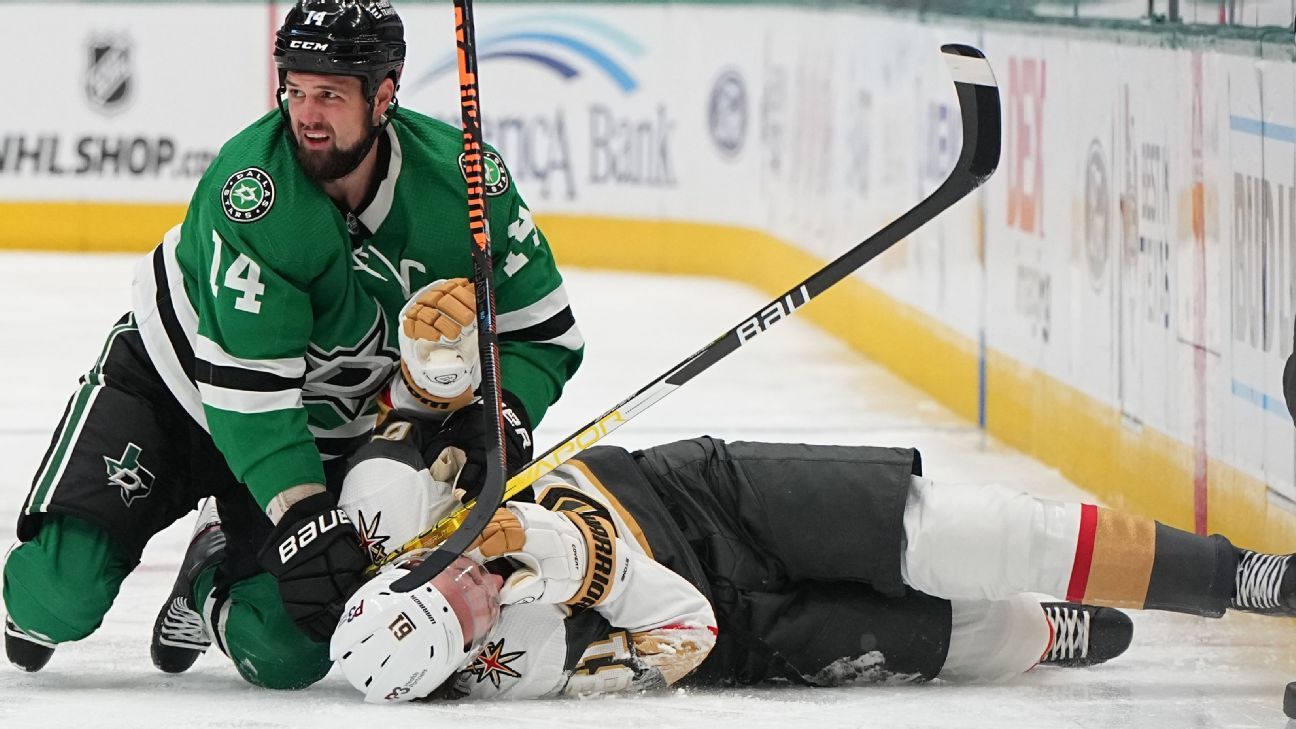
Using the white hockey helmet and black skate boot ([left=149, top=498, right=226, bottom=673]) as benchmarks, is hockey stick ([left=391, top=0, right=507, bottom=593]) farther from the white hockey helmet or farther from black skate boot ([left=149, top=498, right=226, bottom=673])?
black skate boot ([left=149, top=498, right=226, bottom=673])

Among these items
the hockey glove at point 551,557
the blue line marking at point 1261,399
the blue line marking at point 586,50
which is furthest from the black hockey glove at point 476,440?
the blue line marking at point 586,50

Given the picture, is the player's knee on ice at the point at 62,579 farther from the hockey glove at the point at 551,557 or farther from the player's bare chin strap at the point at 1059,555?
the player's bare chin strap at the point at 1059,555

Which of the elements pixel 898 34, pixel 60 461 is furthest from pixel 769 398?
pixel 60 461

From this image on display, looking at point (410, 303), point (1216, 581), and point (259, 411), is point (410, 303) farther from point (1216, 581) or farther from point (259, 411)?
point (1216, 581)

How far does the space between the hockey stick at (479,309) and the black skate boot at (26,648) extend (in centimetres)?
66

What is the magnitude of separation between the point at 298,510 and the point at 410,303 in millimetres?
316

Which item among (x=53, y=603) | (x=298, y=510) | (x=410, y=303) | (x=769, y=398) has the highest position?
(x=410, y=303)

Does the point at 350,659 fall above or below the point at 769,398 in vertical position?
above

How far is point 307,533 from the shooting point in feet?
8.49

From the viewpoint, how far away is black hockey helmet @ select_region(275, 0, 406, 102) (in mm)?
2693

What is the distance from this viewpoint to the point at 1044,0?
488 cm

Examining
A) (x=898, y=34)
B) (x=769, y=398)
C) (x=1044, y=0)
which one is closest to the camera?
(x=1044, y=0)

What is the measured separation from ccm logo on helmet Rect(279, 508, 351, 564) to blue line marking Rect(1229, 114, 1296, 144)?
5.56 feet

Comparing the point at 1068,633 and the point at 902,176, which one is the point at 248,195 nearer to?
the point at 1068,633
